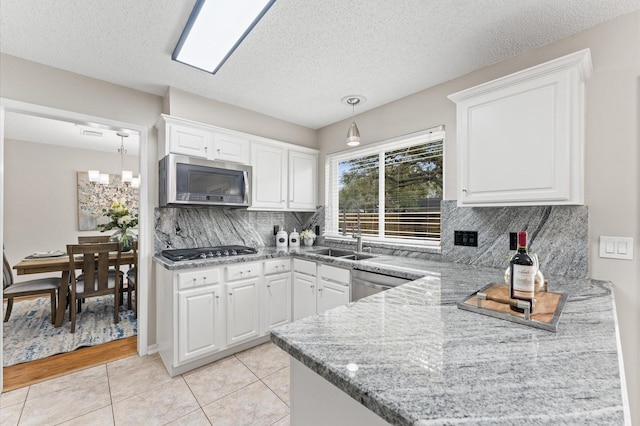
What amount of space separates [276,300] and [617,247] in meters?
2.59

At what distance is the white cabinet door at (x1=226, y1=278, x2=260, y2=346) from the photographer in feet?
8.34

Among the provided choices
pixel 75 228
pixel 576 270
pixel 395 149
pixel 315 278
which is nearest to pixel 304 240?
pixel 315 278

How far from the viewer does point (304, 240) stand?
11.7 feet

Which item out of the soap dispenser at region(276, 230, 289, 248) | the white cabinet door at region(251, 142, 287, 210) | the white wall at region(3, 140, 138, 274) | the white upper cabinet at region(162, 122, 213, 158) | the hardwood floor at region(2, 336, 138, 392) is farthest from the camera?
→ the white wall at region(3, 140, 138, 274)

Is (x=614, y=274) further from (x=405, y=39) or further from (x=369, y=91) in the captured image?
(x=369, y=91)

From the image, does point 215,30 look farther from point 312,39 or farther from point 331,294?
point 331,294

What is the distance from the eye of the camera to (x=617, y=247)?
1.64 metres

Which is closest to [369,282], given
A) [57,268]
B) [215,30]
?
[215,30]

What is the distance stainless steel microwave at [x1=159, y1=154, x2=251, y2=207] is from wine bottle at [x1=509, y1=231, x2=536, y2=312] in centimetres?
234

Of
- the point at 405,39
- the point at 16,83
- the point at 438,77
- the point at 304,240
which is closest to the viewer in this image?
the point at 405,39

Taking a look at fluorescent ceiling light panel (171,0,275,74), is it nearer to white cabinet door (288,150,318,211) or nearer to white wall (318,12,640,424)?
white cabinet door (288,150,318,211)

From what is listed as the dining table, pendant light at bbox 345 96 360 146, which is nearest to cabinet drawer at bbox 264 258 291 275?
pendant light at bbox 345 96 360 146

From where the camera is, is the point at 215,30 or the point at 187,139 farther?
the point at 187,139

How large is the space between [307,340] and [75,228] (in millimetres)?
5756
